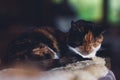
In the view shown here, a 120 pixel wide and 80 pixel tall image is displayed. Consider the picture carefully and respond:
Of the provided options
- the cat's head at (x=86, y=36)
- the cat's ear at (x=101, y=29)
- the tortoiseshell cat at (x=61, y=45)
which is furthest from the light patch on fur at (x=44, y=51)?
the cat's ear at (x=101, y=29)

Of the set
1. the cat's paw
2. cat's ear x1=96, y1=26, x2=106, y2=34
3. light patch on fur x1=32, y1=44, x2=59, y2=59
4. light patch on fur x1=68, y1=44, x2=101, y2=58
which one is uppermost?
cat's ear x1=96, y1=26, x2=106, y2=34

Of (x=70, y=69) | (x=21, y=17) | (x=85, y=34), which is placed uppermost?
(x=21, y=17)

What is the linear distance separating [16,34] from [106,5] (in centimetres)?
42

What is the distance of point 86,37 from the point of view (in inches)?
45.0

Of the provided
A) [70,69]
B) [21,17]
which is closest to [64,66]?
[70,69]

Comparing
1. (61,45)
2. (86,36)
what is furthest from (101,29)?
(61,45)

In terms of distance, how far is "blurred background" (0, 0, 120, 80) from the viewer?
3.61ft

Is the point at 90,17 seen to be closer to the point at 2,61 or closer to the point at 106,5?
the point at 106,5

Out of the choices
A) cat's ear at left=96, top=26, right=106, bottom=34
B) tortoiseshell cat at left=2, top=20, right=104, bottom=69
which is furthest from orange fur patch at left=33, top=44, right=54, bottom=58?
cat's ear at left=96, top=26, right=106, bottom=34

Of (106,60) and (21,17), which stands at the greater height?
(21,17)

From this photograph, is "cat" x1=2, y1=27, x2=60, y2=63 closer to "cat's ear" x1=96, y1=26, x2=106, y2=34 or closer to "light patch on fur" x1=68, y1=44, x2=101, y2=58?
"light patch on fur" x1=68, y1=44, x2=101, y2=58

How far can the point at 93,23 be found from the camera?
1132 mm

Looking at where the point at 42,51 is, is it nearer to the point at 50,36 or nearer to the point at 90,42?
the point at 50,36

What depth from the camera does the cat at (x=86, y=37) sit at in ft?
3.74
